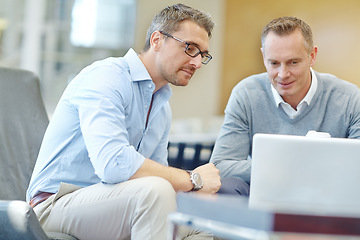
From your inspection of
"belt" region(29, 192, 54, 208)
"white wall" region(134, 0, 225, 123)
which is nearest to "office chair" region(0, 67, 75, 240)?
"belt" region(29, 192, 54, 208)

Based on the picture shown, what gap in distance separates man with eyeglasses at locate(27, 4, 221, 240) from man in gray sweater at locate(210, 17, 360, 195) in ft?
0.93

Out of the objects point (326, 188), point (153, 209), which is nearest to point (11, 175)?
point (153, 209)

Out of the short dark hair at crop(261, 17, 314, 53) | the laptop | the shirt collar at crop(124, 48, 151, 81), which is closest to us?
the laptop

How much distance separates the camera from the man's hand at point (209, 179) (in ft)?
5.55

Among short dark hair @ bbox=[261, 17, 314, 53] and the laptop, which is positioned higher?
short dark hair @ bbox=[261, 17, 314, 53]

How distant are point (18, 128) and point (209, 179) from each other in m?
0.87

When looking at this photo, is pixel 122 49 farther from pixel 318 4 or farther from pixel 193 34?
pixel 193 34

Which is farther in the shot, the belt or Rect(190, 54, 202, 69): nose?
Rect(190, 54, 202, 69): nose

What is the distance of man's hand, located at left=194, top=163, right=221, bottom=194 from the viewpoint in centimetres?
169

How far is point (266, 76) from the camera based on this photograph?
2344mm

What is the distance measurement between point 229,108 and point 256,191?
0.99 m

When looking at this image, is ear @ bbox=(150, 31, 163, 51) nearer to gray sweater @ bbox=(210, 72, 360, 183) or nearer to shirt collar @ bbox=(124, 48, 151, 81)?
shirt collar @ bbox=(124, 48, 151, 81)

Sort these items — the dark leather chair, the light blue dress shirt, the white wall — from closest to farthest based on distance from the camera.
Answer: the light blue dress shirt < the dark leather chair < the white wall

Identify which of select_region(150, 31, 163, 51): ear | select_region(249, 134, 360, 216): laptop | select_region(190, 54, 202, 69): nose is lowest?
select_region(249, 134, 360, 216): laptop
